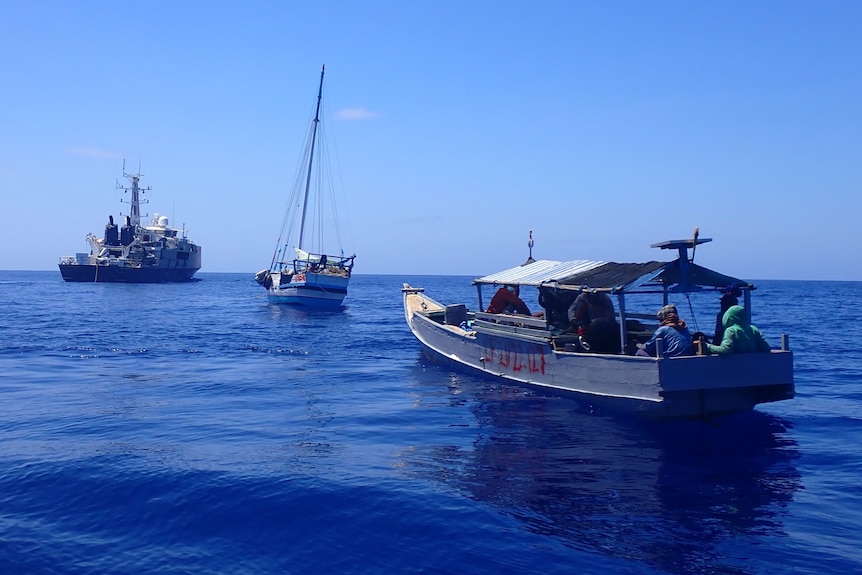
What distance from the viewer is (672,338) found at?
1174 cm

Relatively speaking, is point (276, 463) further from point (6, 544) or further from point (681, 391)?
point (681, 391)

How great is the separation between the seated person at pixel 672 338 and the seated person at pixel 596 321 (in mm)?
1556

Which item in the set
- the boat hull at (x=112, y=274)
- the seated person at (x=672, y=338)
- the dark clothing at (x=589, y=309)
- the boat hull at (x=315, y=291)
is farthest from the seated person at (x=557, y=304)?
the boat hull at (x=112, y=274)

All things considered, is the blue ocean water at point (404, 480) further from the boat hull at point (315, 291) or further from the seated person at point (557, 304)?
the boat hull at point (315, 291)

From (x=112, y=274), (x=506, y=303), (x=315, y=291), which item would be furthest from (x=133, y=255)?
(x=506, y=303)

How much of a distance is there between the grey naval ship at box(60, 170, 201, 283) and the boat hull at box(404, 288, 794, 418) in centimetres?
8067

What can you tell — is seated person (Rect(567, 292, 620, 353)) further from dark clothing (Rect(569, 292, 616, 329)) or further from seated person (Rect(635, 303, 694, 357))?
seated person (Rect(635, 303, 694, 357))

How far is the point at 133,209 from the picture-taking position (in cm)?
9244

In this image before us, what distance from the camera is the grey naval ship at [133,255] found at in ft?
282

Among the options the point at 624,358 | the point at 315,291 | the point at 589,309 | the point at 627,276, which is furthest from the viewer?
the point at 315,291

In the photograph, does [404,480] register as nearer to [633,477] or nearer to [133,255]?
[633,477]

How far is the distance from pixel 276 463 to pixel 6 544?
142 inches

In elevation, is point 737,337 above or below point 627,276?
below

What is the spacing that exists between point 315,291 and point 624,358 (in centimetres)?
3295
